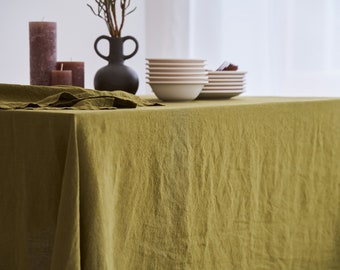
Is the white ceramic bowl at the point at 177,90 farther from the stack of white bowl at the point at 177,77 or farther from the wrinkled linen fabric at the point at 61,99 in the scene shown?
the wrinkled linen fabric at the point at 61,99

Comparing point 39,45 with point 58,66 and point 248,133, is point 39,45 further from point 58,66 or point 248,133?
point 248,133

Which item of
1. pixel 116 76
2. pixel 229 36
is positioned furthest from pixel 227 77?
pixel 229 36

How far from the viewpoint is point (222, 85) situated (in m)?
2.06

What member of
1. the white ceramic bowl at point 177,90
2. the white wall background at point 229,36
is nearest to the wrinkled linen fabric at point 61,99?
the white ceramic bowl at point 177,90

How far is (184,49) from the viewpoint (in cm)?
364

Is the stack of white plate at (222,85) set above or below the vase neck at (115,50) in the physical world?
below

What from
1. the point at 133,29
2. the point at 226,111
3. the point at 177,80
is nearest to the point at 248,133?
the point at 226,111

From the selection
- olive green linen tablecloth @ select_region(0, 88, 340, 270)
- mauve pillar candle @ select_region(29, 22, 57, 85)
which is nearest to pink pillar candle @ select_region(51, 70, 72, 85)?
mauve pillar candle @ select_region(29, 22, 57, 85)

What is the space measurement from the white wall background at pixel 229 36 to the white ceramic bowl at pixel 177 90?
4.17 feet

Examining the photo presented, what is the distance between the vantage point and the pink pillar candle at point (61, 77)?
202 cm

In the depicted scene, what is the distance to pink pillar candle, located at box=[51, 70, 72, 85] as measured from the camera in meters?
2.02

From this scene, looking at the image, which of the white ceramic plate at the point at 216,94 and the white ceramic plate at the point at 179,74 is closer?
the white ceramic plate at the point at 179,74

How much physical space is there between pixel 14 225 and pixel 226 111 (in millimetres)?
522

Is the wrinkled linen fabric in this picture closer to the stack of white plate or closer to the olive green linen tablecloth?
the olive green linen tablecloth
